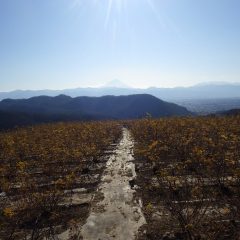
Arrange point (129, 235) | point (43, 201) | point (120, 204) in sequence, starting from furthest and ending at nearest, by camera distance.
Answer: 1. point (120, 204)
2. point (43, 201)
3. point (129, 235)

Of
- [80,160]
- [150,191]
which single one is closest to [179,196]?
[150,191]

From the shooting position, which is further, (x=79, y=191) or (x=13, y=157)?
(x=13, y=157)

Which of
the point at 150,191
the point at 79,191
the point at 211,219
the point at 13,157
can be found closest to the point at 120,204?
the point at 150,191

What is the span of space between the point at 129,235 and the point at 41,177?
8.34 m

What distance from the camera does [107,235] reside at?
989 cm

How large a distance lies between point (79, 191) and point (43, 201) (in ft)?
9.86

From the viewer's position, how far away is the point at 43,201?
11.6m

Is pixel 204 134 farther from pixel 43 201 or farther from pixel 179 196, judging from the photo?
pixel 43 201

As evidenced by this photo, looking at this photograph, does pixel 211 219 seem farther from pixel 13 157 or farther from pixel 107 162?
pixel 13 157

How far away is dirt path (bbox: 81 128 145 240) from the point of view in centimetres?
1001

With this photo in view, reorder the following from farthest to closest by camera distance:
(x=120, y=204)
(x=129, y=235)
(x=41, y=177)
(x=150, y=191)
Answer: (x=41, y=177)
(x=150, y=191)
(x=120, y=204)
(x=129, y=235)

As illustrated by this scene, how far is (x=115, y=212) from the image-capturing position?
38.5ft

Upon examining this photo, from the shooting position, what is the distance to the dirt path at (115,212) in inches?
394

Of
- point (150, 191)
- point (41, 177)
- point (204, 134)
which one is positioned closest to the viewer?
point (150, 191)
